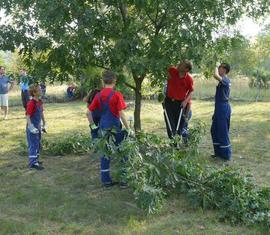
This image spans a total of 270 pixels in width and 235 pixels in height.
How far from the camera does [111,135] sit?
6.43 meters

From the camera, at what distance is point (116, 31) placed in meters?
7.96

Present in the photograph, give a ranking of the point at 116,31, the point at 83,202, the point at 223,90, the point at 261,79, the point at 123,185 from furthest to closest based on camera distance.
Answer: the point at 261,79, the point at 223,90, the point at 116,31, the point at 123,185, the point at 83,202

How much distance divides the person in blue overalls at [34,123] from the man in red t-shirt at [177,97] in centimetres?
229

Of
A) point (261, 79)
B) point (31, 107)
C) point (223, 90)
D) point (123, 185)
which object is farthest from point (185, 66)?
point (261, 79)

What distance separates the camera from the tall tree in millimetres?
7441

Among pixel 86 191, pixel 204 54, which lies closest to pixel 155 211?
pixel 86 191

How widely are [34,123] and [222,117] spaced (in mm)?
3340

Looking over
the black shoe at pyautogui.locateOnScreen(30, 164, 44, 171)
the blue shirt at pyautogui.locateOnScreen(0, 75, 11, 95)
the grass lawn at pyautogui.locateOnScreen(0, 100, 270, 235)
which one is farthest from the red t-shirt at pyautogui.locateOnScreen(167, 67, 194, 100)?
the blue shirt at pyautogui.locateOnScreen(0, 75, 11, 95)

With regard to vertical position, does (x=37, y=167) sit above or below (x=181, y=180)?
below

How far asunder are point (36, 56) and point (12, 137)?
3751 millimetres

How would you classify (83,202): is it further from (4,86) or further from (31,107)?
(4,86)

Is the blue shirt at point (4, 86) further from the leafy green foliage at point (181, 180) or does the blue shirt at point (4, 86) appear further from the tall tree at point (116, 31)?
the leafy green foliage at point (181, 180)

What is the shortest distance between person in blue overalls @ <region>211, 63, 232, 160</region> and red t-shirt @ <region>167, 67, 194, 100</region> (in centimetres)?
53

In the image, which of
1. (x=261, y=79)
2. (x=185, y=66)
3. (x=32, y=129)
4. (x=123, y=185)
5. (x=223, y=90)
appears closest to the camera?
(x=123, y=185)
